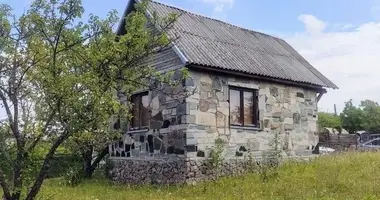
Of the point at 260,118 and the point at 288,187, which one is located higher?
the point at 260,118

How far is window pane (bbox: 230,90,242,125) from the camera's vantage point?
11.8 meters

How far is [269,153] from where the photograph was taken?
494 inches

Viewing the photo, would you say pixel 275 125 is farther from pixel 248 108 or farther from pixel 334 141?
pixel 334 141

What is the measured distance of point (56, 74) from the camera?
613cm

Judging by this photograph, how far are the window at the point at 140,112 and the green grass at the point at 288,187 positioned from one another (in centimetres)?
185

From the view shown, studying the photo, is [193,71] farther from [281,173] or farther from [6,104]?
[6,104]

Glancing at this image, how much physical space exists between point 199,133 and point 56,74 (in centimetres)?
537

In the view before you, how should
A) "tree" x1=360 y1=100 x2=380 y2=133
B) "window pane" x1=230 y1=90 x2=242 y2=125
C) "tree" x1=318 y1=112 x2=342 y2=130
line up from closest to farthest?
"window pane" x1=230 y1=90 x2=242 y2=125
"tree" x1=360 y1=100 x2=380 y2=133
"tree" x1=318 y1=112 x2=342 y2=130

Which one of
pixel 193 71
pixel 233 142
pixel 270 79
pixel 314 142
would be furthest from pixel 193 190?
pixel 314 142

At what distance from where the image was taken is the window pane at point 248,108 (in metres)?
12.2

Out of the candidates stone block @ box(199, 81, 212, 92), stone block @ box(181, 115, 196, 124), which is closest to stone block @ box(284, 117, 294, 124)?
stone block @ box(199, 81, 212, 92)

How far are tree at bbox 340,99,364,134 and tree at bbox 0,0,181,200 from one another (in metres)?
28.3

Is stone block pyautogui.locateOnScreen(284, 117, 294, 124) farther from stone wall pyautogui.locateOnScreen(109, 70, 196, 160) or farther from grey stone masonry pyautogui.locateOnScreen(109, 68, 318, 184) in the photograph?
stone wall pyautogui.locateOnScreen(109, 70, 196, 160)

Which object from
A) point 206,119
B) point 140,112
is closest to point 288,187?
point 206,119
